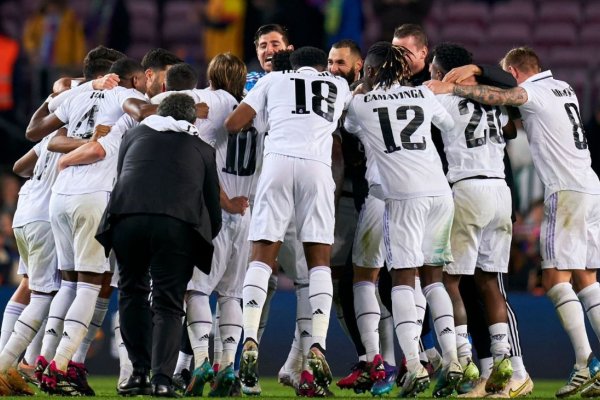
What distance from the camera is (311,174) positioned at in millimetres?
8680

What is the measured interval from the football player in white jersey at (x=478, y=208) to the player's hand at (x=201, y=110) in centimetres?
174

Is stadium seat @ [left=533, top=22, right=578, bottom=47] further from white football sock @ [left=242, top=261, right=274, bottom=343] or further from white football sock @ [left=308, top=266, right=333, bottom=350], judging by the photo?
white football sock @ [left=242, top=261, right=274, bottom=343]

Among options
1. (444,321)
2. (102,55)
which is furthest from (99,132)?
(444,321)

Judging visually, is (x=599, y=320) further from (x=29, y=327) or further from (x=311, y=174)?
(x=29, y=327)

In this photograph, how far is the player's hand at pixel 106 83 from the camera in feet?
30.3

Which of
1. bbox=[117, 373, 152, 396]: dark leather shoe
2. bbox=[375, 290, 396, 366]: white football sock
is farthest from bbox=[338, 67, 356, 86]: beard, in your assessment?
bbox=[117, 373, 152, 396]: dark leather shoe

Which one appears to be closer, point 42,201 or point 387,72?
point 387,72

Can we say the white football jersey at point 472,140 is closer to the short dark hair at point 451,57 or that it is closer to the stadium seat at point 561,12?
the short dark hair at point 451,57

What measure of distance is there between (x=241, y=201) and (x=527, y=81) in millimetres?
2358

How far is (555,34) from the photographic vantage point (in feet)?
59.7

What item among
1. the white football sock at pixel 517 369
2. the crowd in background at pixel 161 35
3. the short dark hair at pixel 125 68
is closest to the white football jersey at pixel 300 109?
the short dark hair at pixel 125 68

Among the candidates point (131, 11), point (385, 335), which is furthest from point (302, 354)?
point (131, 11)

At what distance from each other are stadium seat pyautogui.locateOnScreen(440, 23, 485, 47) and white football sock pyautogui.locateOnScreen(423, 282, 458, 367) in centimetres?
961

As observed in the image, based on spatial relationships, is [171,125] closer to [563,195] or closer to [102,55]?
[102,55]
